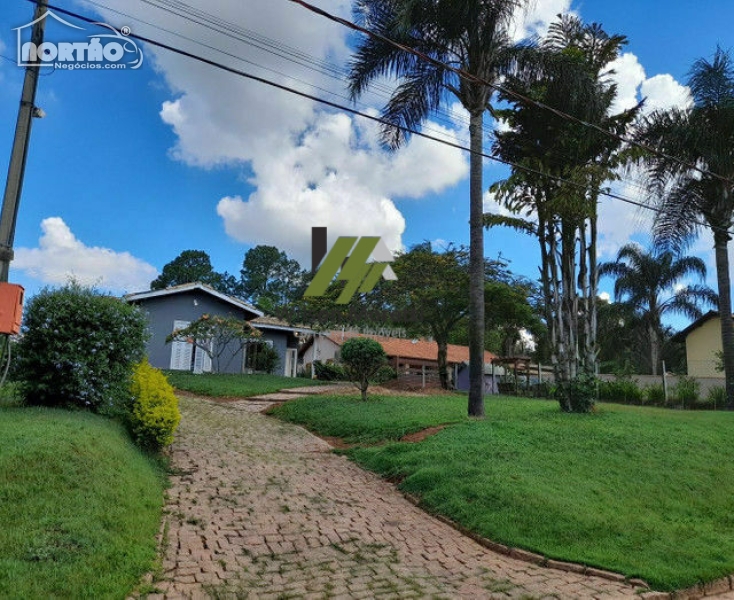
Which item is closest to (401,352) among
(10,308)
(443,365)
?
(443,365)

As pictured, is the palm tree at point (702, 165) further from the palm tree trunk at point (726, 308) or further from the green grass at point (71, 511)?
the green grass at point (71, 511)

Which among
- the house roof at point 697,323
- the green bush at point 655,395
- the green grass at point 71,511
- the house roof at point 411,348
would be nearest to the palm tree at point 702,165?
the green bush at point 655,395

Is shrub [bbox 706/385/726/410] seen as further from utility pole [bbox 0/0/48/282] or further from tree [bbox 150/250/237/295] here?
tree [bbox 150/250/237/295]

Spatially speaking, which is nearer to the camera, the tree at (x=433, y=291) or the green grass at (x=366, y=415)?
the green grass at (x=366, y=415)

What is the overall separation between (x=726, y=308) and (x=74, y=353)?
730 inches

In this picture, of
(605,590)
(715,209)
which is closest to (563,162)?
(715,209)

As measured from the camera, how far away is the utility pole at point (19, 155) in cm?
718

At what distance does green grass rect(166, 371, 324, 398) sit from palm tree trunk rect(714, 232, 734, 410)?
1457cm

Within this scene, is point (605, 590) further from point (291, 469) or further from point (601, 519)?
point (291, 469)

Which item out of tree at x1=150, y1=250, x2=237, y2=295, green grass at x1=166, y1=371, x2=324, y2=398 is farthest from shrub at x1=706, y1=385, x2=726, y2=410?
tree at x1=150, y1=250, x2=237, y2=295

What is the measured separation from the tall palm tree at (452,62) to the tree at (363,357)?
3.59 m

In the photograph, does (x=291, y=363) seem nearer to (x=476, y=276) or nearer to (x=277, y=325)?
(x=277, y=325)

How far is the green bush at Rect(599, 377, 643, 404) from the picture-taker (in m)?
20.8

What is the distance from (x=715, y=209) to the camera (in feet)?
58.4
